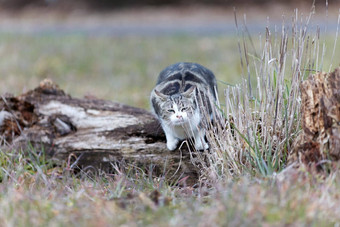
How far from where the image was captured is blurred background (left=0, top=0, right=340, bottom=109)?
7.78 metres

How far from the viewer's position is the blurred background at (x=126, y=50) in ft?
25.5

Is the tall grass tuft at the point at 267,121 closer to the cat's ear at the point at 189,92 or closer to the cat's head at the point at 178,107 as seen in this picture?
the cat's head at the point at 178,107

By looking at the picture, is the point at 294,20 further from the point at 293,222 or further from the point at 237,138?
the point at 293,222

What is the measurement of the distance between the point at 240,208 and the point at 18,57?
305 inches

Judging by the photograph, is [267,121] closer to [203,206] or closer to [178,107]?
[178,107]

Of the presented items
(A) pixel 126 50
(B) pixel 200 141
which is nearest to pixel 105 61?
(A) pixel 126 50

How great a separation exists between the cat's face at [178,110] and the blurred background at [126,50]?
346mm

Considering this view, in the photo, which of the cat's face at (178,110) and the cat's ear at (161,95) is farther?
the cat's ear at (161,95)

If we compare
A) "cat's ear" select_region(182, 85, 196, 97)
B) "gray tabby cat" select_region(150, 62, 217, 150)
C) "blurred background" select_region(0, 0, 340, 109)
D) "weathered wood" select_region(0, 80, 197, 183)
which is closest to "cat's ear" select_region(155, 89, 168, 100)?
"gray tabby cat" select_region(150, 62, 217, 150)

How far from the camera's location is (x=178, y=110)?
13.4 ft

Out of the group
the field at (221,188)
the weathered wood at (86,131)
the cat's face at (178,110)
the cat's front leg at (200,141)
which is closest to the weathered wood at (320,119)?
the field at (221,188)

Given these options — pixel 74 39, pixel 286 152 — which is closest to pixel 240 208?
pixel 286 152

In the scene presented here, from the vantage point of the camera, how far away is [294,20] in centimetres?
367

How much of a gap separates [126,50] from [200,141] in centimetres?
675
